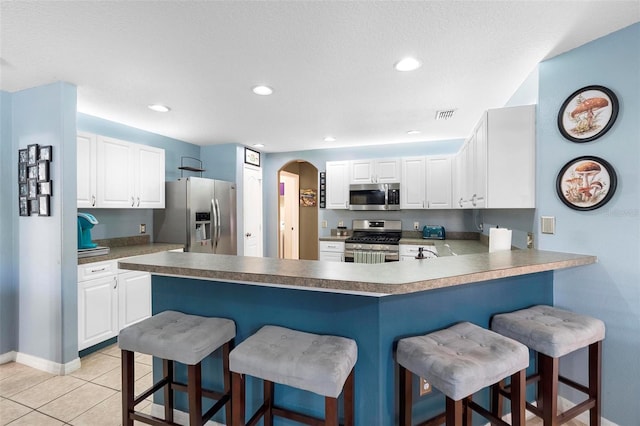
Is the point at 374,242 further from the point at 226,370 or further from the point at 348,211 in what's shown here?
the point at 226,370

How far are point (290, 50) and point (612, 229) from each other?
225 centimetres

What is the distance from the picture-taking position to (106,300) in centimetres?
293

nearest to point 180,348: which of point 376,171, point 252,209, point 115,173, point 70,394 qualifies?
point 70,394

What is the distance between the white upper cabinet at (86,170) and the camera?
9.59 ft

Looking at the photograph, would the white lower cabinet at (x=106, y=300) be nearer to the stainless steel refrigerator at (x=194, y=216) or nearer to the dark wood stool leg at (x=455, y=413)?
the stainless steel refrigerator at (x=194, y=216)

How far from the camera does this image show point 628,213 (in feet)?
5.69

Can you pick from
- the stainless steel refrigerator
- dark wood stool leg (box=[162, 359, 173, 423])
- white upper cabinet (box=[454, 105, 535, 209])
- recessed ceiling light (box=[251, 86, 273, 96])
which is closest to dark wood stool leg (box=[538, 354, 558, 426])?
white upper cabinet (box=[454, 105, 535, 209])

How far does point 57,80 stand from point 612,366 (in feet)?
14.4

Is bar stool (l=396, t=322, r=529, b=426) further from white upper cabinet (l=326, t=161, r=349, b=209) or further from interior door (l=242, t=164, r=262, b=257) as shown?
interior door (l=242, t=164, r=262, b=257)

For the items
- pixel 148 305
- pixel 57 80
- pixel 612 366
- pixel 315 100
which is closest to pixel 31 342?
pixel 148 305

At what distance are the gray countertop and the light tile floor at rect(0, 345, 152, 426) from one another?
3.79 feet

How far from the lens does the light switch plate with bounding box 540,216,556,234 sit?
2.04 m

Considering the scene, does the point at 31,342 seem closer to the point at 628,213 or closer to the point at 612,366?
the point at 612,366

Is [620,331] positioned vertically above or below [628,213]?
below
